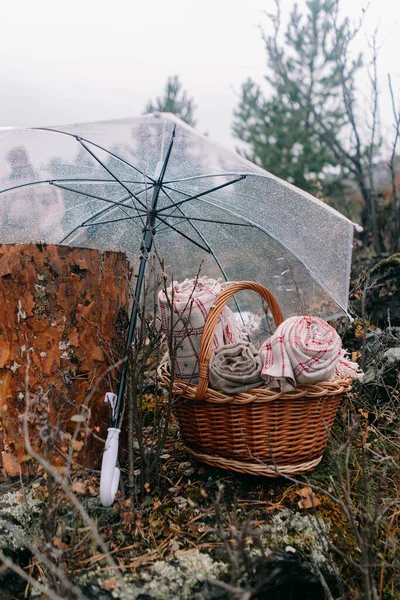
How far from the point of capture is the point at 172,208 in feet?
8.26

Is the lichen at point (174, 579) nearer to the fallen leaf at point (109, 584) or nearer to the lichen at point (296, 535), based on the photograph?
the fallen leaf at point (109, 584)

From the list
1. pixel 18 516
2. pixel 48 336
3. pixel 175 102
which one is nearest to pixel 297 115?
pixel 175 102

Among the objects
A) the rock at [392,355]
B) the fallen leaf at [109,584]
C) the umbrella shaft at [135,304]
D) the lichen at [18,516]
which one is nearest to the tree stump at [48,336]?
the umbrella shaft at [135,304]

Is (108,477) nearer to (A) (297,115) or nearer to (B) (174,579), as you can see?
(B) (174,579)

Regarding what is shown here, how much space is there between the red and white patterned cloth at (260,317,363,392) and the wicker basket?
0.06 meters

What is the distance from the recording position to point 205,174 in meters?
2.06

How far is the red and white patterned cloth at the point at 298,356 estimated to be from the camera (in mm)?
1961

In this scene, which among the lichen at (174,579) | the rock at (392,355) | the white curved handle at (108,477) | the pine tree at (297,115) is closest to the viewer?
the lichen at (174,579)

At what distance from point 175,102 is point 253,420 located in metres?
14.8

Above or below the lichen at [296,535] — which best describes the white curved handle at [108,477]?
above

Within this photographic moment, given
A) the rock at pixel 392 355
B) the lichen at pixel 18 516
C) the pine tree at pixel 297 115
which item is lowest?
the lichen at pixel 18 516

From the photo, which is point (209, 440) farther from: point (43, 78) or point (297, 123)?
point (43, 78)

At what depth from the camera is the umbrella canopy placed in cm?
191

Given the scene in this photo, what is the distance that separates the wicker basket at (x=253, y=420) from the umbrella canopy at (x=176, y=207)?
0.50 meters
